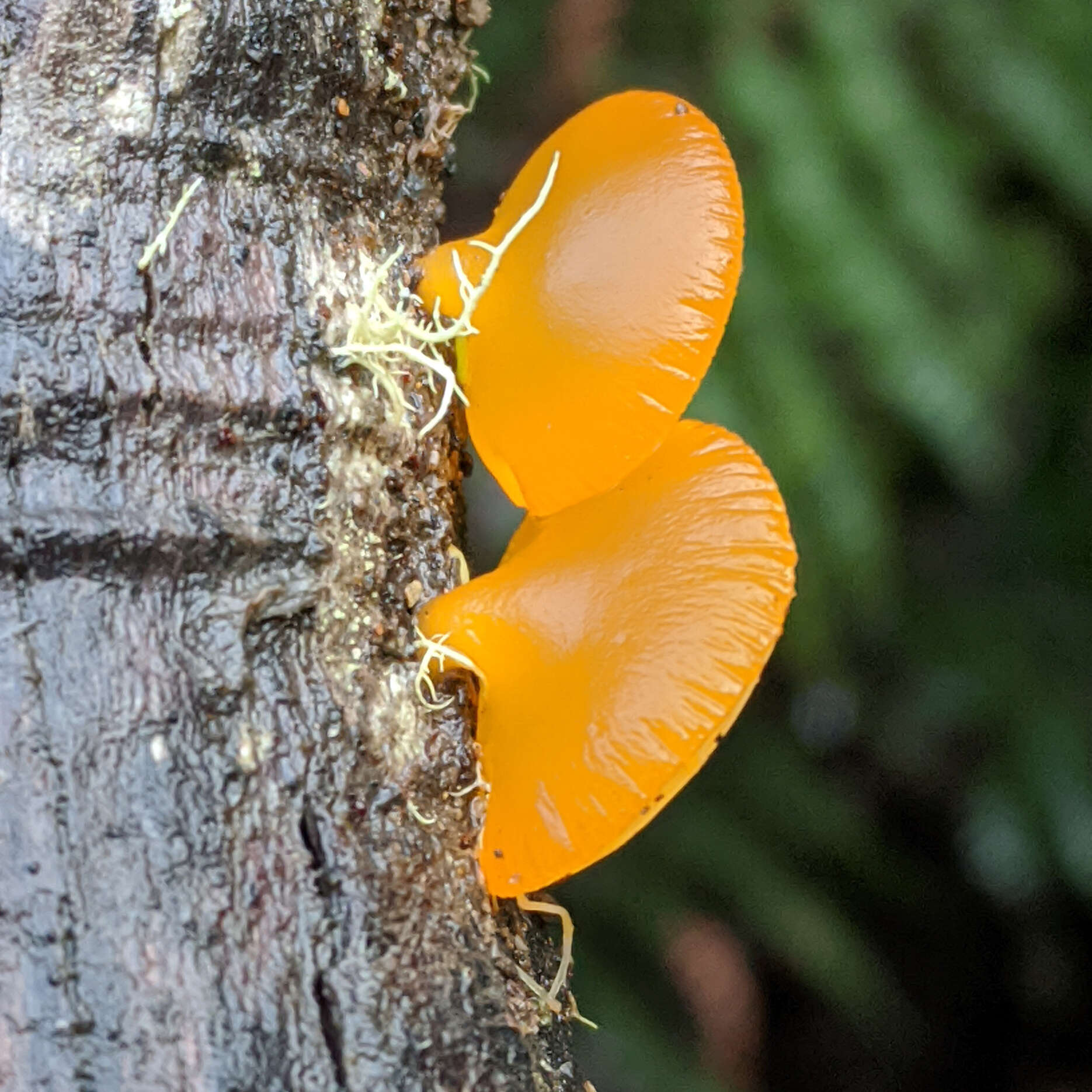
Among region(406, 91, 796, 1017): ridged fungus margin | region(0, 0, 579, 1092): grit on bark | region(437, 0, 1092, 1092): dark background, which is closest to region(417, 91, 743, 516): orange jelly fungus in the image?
region(406, 91, 796, 1017): ridged fungus margin

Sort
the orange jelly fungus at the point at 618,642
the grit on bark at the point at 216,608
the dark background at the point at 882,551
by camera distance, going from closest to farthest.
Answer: the grit on bark at the point at 216,608
the orange jelly fungus at the point at 618,642
the dark background at the point at 882,551

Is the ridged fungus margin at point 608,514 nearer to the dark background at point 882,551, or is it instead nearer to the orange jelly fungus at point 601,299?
the orange jelly fungus at point 601,299

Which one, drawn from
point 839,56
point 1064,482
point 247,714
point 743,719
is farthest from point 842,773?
point 247,714

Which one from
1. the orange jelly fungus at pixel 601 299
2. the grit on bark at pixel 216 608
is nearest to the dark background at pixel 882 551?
the orange jelly fungus at pixel 601 299

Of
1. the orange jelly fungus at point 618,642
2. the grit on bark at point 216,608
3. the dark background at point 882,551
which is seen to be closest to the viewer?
the grit on bark at point 216,608

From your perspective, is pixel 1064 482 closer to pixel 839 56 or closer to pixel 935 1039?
pixel 839 56

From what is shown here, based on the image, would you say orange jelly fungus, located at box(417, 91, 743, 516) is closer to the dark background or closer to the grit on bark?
the grit on bark
